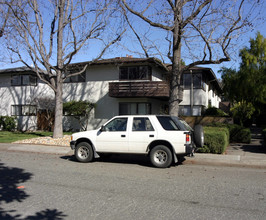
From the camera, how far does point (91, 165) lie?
31.5 ft

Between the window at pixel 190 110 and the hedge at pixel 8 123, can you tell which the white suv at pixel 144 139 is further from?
the hedge at pixel 8 123

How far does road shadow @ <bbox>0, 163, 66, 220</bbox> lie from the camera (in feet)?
15.2

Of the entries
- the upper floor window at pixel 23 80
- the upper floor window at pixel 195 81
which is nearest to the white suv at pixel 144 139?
the upper floor window at pixel 195 81

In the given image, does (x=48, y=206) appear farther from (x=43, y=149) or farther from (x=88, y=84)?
(x=88, y=84)

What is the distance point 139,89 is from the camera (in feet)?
66.8

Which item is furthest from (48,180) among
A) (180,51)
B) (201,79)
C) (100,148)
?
(201,79)

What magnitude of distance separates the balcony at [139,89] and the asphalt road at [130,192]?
10906 millimetres

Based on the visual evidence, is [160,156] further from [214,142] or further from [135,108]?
[135,108]

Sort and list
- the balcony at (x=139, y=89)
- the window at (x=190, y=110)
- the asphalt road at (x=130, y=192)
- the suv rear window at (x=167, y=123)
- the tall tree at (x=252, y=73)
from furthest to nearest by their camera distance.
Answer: the window at (x=190, y=110), the balcony at (x=139, y=89), the tall tree at (x=252, y=73), the suv rear window at (x=167, y=123), the asphalt road at (x=130, y=192)

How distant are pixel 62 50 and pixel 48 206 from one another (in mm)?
12926

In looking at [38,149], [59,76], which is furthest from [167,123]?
[59,76]

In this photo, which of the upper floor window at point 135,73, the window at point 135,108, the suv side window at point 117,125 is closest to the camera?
the suv side window at point 117,125

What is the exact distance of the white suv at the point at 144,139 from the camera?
8.87 metres

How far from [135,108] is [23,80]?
434 inches
